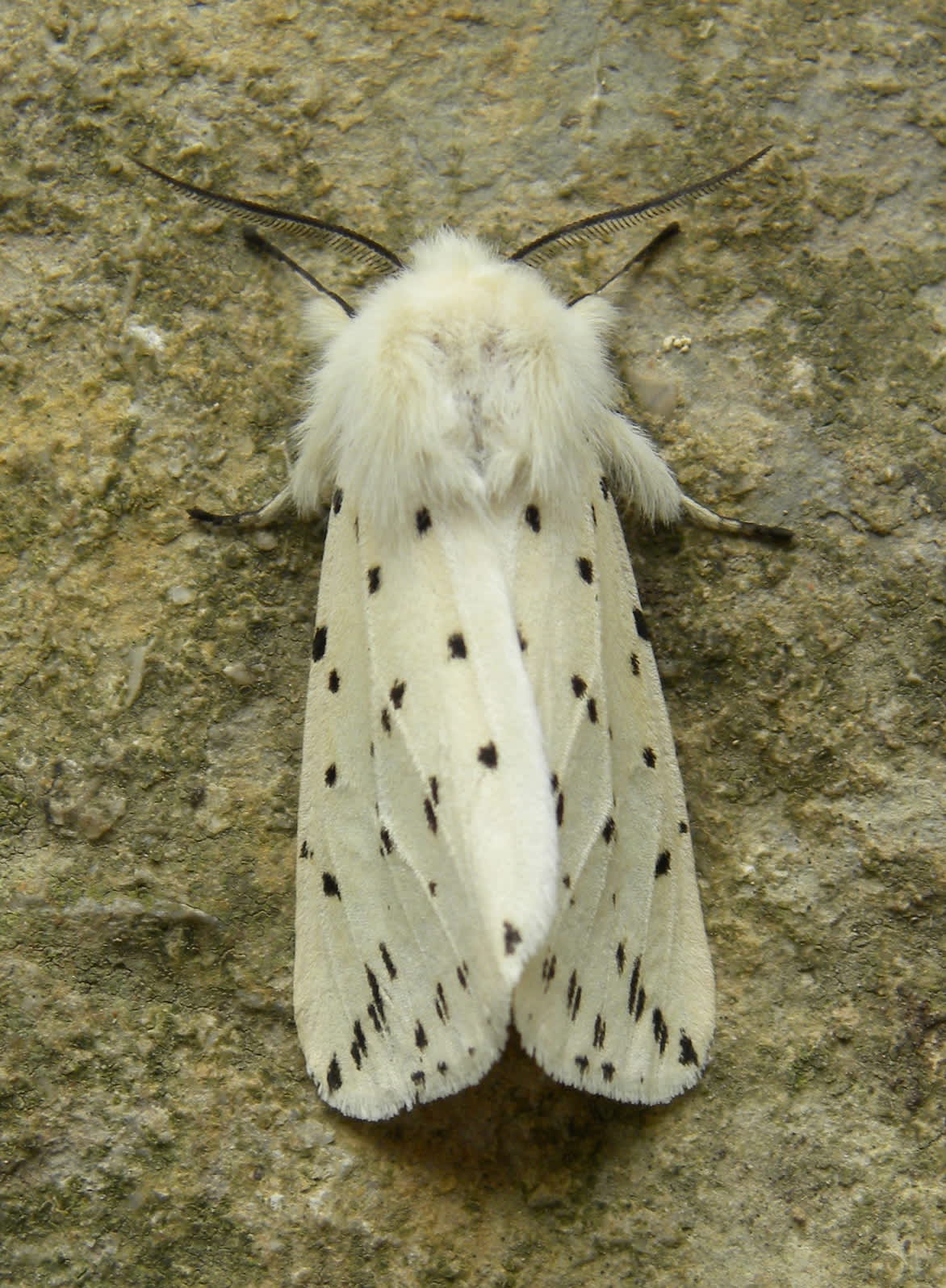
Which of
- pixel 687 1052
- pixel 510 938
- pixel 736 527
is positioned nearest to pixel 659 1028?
pixel 687 1052

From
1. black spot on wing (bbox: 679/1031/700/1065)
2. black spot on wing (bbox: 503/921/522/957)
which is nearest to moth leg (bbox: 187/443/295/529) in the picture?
black spot on wing (bbox: 503/921/522/957)

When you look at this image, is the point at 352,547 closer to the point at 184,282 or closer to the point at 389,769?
the point at 389,769

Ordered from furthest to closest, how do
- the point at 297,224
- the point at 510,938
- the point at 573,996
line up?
the point at 297,224 → the point at 573,996 → the point at 510,938

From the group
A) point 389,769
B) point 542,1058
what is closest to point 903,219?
point 389,769

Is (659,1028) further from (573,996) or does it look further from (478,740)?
(478,740)

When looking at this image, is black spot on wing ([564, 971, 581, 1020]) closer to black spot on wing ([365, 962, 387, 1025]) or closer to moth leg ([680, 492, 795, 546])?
black spot on wing ([365, 962, 387, 1025])
